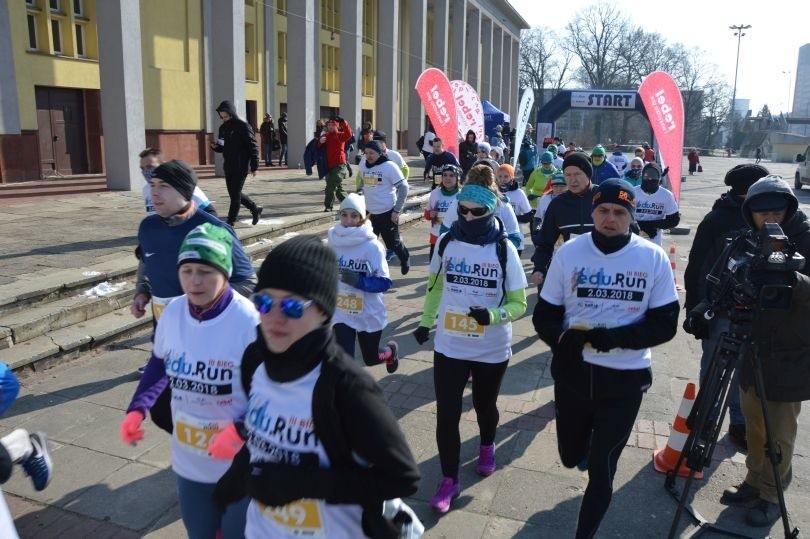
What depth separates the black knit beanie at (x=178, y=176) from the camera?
4.05m

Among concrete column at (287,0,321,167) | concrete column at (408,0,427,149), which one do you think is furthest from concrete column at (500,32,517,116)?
concrete column at (287,0,321,167)

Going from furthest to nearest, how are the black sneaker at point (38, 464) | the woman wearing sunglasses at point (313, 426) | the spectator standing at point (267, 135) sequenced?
the spectator standing at point (267, 135) < the black sneaker at point (38, 464) < the woman wearing sunglasses at point (313, 426)

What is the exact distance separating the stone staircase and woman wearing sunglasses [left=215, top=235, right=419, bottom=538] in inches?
180

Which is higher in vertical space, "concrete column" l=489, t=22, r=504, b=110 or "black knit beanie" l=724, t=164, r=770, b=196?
"concrete column" l=489, t=22, r=504, b=110

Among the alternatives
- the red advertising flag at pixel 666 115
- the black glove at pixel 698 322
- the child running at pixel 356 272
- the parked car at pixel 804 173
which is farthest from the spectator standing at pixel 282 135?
the parked car at pixel 804 173

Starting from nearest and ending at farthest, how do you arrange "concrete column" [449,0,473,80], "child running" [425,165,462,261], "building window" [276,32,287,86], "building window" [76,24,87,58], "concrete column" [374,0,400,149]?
1. "child running" [425,165,462,261]
2. "building window" [76,24,87,58]
3. "building window" [276,32,287,86]
4. "concrete column" [374,0,400,149]
5. "concrete column" [449,0,473,80]

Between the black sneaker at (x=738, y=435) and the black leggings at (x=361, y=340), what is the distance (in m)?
2.74

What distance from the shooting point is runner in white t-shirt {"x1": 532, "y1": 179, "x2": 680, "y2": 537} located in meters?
3.24

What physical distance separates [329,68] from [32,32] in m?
16.8

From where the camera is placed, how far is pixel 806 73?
167625 millimetres

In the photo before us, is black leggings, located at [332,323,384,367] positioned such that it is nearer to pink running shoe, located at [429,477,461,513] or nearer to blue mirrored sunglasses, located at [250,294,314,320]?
pink running shoe, located at [429,477,461,513]

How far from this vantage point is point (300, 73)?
21.9m

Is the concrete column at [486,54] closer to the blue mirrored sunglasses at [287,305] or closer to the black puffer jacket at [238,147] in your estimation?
the black puffer jacket at [238,147]

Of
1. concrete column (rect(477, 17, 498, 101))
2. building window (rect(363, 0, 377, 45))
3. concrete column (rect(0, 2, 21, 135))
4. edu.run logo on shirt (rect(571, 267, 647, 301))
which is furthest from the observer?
concrete column (rect(477, 17, 498, 101))
